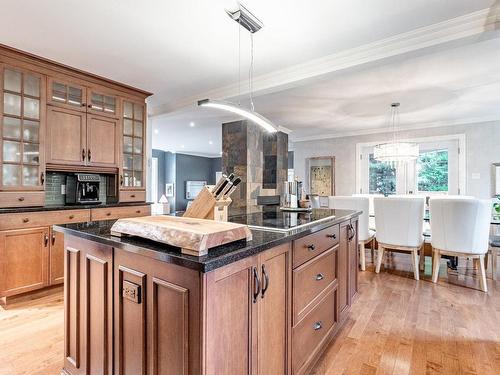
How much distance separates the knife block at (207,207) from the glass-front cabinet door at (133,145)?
2502 millimetres

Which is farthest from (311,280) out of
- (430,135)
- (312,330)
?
(430,135)

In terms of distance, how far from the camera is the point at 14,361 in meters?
1.78

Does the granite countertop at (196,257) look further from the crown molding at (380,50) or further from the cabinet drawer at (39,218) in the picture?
the crown molding at (380,50)

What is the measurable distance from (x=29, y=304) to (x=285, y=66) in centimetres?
344

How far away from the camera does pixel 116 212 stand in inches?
130

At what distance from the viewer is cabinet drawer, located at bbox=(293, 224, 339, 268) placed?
4.81 feet

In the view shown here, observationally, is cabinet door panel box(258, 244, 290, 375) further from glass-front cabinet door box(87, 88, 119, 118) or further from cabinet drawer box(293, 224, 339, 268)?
glass-front cabinet door box(87, 88, 119, 118)

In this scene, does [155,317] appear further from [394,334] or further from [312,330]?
[394,334]

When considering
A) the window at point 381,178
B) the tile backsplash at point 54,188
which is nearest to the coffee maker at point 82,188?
the tile backsplash at point 54,188

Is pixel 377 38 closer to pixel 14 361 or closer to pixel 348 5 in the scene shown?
pixel 348 5

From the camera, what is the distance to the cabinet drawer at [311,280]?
1471 mm

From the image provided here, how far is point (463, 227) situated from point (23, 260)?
14.6 ft

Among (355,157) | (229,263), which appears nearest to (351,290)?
(229,263)

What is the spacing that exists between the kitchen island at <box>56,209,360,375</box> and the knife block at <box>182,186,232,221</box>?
0.23m
